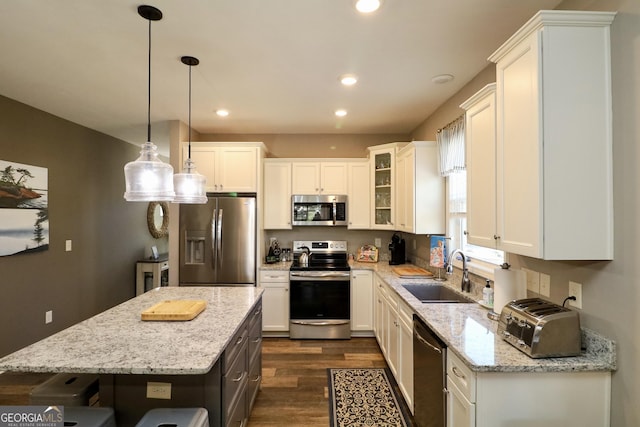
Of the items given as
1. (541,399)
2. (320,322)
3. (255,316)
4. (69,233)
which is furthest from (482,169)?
(69,233)

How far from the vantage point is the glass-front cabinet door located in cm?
394

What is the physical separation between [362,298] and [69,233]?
371 centimetres

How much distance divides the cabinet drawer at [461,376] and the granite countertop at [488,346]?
6cm

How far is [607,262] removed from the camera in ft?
4.66

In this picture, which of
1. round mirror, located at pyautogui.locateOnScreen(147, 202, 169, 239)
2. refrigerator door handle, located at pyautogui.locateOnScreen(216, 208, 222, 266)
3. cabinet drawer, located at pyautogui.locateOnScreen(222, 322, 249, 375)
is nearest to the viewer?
cabinet drawer, located at pyautogui.locateOnScreen(222, 322, 249, 375)

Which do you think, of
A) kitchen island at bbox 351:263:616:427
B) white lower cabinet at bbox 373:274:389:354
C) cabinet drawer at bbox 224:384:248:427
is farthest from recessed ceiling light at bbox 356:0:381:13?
white lower cabinet at bbox 373:274:389:354

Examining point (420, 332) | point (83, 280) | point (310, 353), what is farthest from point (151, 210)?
point (420, 332)

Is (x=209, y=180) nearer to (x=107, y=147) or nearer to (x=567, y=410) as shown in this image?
(x=107, y=147)

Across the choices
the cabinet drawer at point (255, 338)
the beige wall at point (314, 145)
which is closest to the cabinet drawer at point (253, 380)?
the cabinet drawer at point (255, 338)

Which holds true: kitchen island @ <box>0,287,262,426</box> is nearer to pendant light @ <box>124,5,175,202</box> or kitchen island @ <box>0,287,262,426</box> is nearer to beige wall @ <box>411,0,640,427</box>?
pendant light @ <box>124,5,175,202</box>

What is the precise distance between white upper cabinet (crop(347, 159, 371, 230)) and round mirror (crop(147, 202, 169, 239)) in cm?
380

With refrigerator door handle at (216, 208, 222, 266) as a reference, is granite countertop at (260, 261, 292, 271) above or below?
below

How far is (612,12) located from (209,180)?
3.73 metres

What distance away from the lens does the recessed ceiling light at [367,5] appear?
1.71 metres
